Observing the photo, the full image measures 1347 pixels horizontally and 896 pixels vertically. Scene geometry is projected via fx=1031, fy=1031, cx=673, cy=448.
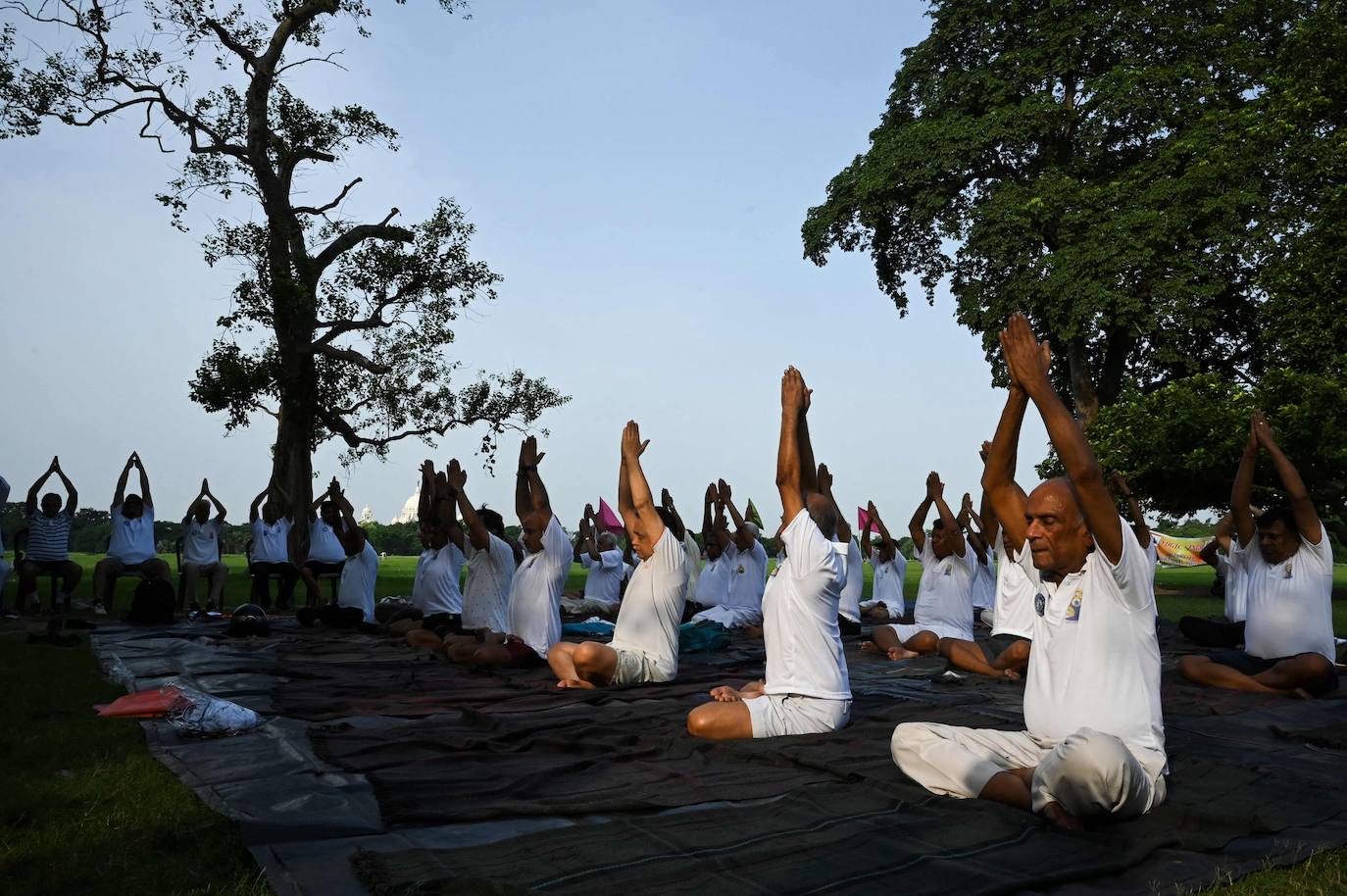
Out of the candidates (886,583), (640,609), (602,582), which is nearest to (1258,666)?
(640,609)

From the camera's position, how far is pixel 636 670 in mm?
7809

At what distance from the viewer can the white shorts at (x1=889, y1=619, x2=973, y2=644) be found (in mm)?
10281

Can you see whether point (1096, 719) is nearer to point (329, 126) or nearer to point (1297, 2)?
point (329, 126)

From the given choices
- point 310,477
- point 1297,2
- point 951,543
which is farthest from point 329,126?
point 1297,2

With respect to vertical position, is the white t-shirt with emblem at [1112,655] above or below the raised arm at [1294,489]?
below

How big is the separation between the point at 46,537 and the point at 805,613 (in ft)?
39.4

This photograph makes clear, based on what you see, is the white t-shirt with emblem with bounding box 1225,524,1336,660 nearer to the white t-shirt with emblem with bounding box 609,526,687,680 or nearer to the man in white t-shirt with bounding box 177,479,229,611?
the white t-shirt with emblem with bounding box 609,526,687,680

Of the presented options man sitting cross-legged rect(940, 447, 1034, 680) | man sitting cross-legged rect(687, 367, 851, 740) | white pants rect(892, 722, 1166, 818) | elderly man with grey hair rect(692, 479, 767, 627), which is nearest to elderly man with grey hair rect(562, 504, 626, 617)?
elderly man with grey hair rect(692, 479, 767, 627)

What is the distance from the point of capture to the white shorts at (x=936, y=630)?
1028 centimetres

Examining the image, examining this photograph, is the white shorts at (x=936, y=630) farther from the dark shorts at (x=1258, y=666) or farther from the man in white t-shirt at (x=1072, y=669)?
the man in white t-shirt at (x=1072, y=669)

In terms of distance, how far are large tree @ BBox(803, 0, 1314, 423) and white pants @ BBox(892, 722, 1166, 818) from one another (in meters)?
18.3

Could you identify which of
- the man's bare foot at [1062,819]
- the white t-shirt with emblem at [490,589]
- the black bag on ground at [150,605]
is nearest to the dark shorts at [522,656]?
the white t-shirt with emblem at [490,589]

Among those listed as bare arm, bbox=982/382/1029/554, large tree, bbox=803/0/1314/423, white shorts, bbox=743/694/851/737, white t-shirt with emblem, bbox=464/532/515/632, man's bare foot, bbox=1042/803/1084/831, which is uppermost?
large tree, bbox=803/0/1314/423

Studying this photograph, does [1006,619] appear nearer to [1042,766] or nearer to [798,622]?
[798,622]
